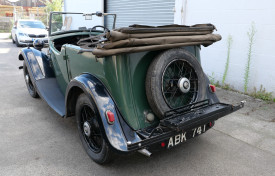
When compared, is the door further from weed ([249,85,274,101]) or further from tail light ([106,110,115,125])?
weed ([249,85,274,101])

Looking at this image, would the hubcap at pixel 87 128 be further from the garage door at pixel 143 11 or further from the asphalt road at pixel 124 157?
the garage door at pixel 143 11

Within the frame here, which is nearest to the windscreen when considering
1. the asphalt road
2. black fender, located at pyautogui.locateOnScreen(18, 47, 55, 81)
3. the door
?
black fender, located at pyautogui.locateOnScreen(18, 47, 55, 81)

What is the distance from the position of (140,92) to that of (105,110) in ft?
1.43

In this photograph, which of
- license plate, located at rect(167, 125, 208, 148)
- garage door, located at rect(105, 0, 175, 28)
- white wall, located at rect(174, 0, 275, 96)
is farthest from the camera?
garage door, located at rect(105, 0, 175, 28)

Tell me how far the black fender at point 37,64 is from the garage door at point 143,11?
203 cm

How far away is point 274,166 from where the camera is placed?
278 centimetres

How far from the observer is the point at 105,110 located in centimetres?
243

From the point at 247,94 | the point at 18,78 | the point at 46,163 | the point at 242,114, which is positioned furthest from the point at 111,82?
the point at 18,78

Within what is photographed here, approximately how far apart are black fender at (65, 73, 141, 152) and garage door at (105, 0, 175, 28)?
11.5ft

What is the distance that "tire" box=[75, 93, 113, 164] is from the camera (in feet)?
8.57

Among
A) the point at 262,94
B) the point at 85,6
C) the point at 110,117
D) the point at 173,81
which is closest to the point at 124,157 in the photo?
the point at 110,117

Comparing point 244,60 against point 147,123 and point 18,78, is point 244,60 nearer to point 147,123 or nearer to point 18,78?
point 147,123

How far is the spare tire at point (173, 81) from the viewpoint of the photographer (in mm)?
2484

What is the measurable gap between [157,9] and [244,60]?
3.10 meters
